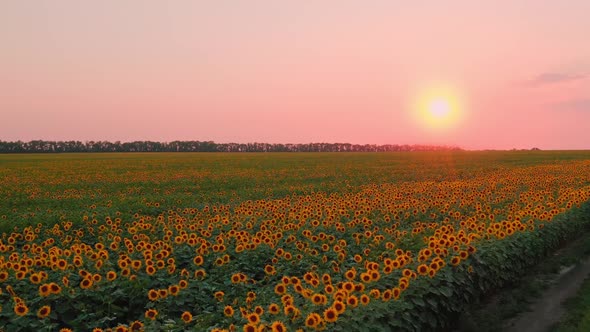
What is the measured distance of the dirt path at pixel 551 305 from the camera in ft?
26.1

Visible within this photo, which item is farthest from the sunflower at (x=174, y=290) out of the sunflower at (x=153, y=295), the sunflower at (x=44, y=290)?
the sunflower at (x=44, y=290)

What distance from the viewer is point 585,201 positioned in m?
15.2

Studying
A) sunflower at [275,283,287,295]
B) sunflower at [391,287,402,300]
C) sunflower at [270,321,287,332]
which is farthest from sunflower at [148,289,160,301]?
sunflower at [391,287,402,300]

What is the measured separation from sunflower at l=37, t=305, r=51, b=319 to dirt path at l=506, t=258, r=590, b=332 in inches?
258

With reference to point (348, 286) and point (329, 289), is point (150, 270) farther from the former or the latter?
point (348, 286)

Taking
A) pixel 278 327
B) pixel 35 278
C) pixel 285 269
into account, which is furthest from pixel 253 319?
pixel 35 278

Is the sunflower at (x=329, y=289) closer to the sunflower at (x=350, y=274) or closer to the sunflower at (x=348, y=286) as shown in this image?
the sunflower at (x=348, y=286)

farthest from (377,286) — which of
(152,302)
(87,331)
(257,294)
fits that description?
(87,331)

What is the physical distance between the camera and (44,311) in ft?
20.3

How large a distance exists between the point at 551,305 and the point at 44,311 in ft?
26.3

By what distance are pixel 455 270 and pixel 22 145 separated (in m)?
141

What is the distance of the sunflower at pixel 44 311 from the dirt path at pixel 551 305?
6.55 m

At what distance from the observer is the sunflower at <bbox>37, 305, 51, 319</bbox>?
609 cm

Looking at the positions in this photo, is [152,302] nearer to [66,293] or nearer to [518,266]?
[66,293]
